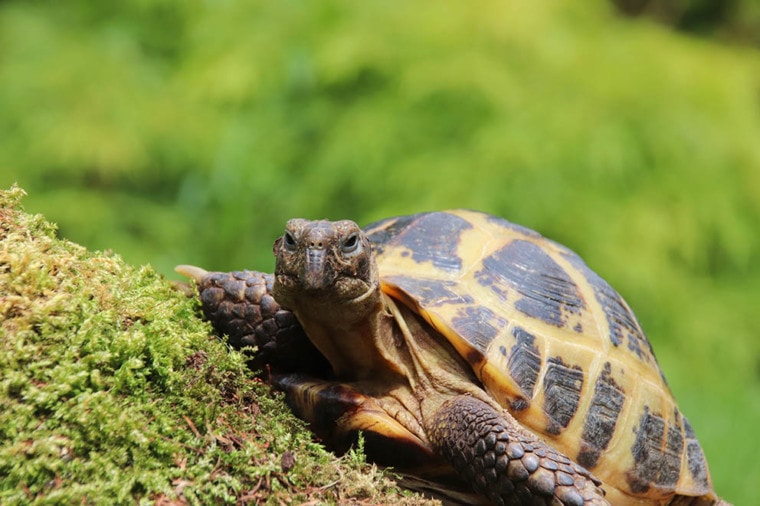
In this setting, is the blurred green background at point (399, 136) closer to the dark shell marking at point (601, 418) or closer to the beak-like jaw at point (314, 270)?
the dark shell marking at point (601, 418)

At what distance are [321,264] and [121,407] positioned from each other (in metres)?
0.63

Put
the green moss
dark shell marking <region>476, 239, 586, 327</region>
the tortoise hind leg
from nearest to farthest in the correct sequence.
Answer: the green moss < the tortoise hind leg < dark shell marking <region>476, 239, 586, 327</region>

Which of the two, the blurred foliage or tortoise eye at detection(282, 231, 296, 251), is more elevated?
the blurred foliage

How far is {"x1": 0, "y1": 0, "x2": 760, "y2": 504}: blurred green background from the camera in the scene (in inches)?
239

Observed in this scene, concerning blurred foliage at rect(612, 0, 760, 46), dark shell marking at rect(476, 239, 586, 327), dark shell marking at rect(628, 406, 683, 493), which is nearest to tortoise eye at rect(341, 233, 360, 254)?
dark shell marking at rect(476, 239, 586, 327)

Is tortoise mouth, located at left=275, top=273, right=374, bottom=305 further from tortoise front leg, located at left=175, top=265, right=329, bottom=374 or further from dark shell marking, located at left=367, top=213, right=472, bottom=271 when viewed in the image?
dark shell marking, located at left=367, top=213, right=472, bottom=271

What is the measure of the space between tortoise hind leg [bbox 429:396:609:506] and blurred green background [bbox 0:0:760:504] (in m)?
3.89

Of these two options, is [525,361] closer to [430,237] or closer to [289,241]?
[430,237]

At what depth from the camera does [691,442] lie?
2.85m

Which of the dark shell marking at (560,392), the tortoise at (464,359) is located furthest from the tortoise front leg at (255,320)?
the dark shell marking at (560,392)

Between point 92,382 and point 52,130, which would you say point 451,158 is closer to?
point 52,130

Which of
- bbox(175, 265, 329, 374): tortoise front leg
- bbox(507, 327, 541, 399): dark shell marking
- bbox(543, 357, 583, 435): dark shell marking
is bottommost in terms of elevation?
bbox(543, 357, 583, 435): dark shell marking

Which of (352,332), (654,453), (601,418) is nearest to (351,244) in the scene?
(352,332)

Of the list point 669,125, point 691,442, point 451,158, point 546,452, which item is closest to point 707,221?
point 669,125
